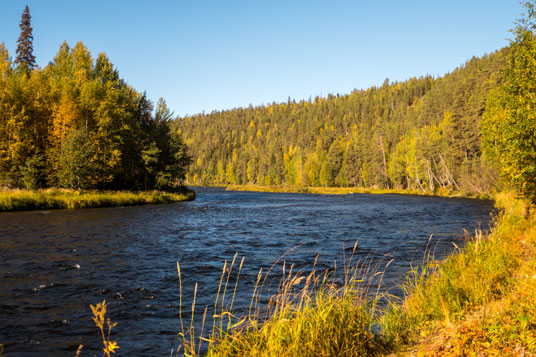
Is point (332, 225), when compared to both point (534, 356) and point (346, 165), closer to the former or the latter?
point (534, 356)

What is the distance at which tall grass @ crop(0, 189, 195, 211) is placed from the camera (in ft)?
104

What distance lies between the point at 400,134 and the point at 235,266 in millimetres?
120048

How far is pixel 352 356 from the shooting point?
206 inches

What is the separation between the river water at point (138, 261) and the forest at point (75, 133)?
42.9 ft

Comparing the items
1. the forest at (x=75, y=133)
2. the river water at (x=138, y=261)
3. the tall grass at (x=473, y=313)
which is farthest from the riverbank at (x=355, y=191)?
the tall grass at (x=473, y=313)

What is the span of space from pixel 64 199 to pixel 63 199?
9 cm

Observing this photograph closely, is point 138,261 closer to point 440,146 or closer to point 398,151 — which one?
point 440,146

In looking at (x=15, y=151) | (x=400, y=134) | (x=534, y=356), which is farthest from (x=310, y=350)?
(x=400, y=134)

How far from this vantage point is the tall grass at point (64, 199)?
3171 cm

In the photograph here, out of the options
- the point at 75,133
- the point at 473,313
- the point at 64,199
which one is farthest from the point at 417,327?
the point at 75,133

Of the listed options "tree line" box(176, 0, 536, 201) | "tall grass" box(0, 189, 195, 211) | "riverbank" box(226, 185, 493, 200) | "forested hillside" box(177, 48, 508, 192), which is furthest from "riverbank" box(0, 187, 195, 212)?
"riverbank" box(226, 185, 493, 200)

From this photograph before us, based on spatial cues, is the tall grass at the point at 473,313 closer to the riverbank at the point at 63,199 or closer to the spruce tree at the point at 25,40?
the riverbank at the point at 63,199

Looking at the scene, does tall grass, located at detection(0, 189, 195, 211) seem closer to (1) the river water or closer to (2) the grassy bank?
(1) the river water

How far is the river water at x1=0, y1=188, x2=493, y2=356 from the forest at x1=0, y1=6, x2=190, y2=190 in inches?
515
